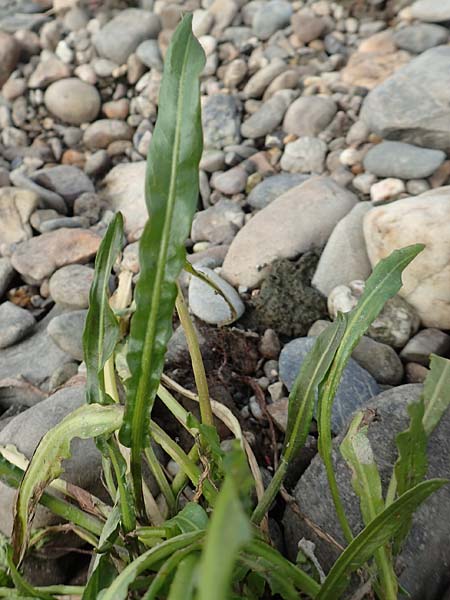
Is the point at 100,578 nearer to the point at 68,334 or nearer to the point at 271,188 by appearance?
the point at 68,334

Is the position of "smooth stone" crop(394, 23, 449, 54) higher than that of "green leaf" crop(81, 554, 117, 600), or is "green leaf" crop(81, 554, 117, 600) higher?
"green leaf" crop(81, 554, 117, 600)

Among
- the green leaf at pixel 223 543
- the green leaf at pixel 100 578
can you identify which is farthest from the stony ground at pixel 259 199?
the green leaf at pixel 223 543

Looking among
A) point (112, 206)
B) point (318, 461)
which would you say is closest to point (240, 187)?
point (112, 206)

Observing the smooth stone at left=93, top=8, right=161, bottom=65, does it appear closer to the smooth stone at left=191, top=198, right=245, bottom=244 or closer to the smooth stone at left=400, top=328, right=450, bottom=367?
the smooth stone at left=191, top=198, right=245, bottom=244

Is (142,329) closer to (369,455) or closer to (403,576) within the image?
(369,455)

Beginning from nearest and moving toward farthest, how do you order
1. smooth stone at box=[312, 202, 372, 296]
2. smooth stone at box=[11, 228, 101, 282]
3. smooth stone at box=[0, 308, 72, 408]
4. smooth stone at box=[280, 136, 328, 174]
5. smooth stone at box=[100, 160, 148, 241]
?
smooth stone at box=[0, 308, 72, 408], smooth stone at box=[312, 202, 372, 296], smooth stone at box=[11, 228, 101, 282], smooth stone at box=[280, 136, 328, 174], smooth stone at box=[100, 160, 148, 241]

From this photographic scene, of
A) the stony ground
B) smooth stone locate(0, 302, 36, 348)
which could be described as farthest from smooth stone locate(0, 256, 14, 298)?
smooth stone locate(0, 302, 36, 348)
